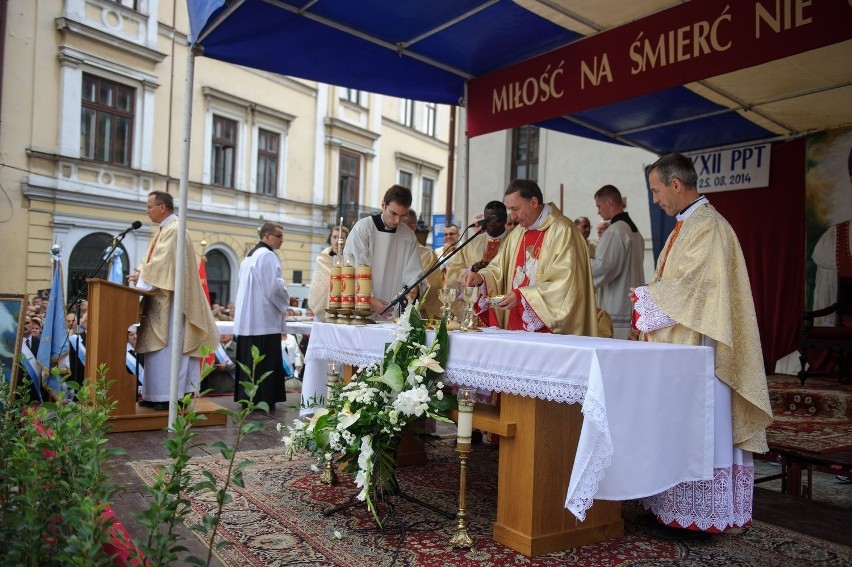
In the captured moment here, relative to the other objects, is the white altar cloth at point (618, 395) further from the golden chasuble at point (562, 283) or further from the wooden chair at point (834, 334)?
the wooden chair at point (834, 334)

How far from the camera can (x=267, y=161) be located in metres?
21.0

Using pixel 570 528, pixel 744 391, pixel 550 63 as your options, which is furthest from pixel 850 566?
pixel 550 63

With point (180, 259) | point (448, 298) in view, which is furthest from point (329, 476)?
point (180, 259)

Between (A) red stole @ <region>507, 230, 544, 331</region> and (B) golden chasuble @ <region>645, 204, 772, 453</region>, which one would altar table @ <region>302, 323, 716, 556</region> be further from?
(A) red stole @ <region>507, 230, 544, 331</region>

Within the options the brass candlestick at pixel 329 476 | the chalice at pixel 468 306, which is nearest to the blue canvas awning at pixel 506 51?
the chalice at pixel 468 306

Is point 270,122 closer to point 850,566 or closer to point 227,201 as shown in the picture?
point 227,201

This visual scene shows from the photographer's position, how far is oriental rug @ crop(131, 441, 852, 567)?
289cm

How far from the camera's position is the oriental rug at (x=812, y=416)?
4441 mm

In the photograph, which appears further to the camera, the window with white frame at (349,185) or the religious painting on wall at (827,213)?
the window with white frame at (349,185)

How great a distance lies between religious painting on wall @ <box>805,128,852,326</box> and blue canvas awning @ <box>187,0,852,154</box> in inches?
→ 9.9

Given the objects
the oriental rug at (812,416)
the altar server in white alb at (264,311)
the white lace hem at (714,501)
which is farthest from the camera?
the altar server in white alb at (264,311)

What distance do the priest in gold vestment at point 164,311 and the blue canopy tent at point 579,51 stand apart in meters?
0.72

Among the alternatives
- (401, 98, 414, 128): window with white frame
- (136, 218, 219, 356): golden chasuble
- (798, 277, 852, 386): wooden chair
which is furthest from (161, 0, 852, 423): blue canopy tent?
(401, 98, 414, 128): window with white frame

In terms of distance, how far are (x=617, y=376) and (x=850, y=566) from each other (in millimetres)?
1323
